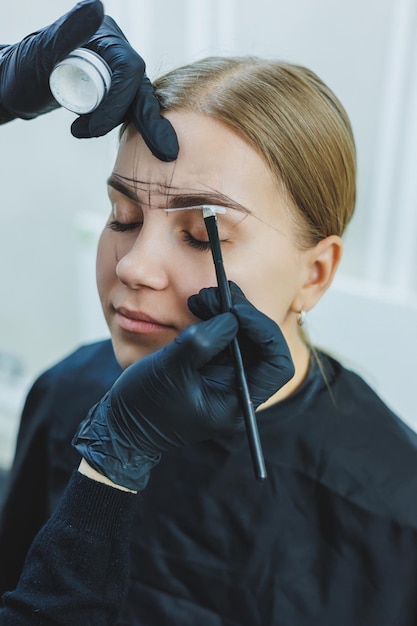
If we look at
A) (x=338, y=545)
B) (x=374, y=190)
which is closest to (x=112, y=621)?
(x=338, y=545)

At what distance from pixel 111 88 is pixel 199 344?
0.37 meters

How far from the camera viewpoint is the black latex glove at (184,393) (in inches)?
33.9

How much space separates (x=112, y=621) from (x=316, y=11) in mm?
1348

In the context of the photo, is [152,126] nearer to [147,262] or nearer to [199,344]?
[147,262]

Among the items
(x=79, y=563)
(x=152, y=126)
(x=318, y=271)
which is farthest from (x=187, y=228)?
(x=79, y=563)

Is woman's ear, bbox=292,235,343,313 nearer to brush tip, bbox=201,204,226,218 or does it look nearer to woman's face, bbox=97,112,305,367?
woman's face, bbox=97,112,305,367

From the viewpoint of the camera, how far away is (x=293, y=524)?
3.75 ft

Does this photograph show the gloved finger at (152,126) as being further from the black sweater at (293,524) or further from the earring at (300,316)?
the black sweater at (293,524)

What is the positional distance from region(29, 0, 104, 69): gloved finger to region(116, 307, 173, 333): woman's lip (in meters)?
0.36

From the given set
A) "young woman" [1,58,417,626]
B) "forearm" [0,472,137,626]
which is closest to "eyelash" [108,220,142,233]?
"young woman" [1,58,417,626]

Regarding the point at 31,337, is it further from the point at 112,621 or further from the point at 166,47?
the point at 112,621

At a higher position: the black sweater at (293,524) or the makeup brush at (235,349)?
the makeup brush at (235,349)

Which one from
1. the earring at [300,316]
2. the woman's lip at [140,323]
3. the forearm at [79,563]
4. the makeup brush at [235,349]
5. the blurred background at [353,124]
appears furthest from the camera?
the blurred background at [353,124]

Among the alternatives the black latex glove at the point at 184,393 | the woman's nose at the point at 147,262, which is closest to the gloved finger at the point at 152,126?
the woman's nose at the point at 147,262
